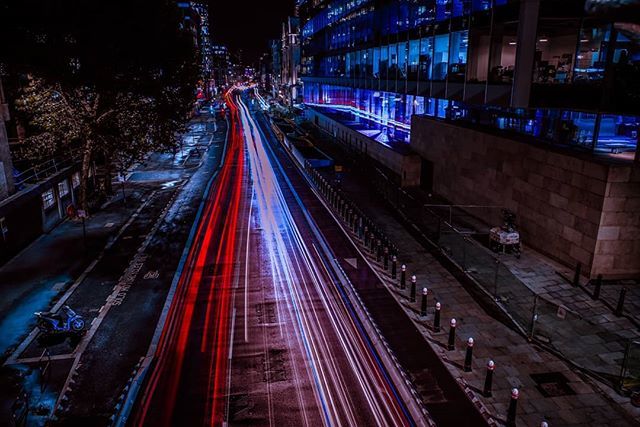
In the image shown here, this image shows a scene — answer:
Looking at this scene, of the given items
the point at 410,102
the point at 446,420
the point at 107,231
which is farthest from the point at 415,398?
the point at 410,102

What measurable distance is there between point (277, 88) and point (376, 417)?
6624 inches

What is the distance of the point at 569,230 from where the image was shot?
57.1 feet

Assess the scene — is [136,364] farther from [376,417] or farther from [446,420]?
[446,420]

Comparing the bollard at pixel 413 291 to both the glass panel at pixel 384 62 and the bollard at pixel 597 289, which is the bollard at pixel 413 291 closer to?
the bollard at pixel 597 289

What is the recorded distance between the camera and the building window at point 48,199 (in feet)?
79.6

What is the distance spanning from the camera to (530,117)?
2252cm

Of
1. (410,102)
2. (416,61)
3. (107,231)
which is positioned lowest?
(107,231)

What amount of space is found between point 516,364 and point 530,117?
15179mm

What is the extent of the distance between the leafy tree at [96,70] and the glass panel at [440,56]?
17867mm

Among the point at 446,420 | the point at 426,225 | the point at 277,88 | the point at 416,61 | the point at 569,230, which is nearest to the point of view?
the point at 446,420

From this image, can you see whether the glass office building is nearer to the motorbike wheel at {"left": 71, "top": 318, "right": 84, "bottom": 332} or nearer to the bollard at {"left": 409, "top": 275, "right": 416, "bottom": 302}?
the bollard at {"left": 409, "top": 275, "right": 416, "bottom": 302}

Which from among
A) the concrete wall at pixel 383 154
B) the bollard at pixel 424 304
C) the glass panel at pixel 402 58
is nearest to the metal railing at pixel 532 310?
the bollard at pixel 424 304

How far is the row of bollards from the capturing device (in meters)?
10.4

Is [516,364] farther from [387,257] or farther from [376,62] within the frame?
[376,62]
